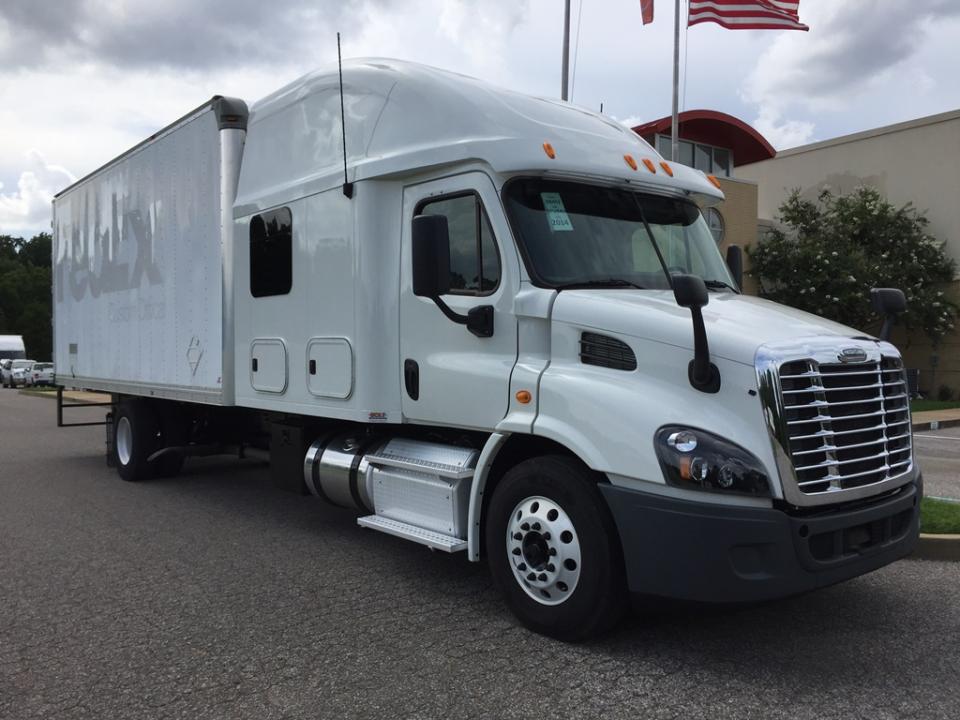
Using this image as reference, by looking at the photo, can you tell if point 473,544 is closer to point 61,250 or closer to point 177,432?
point 177,432

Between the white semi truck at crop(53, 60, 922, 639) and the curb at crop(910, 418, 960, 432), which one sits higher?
the white semi truck at crop(53, 60, 922, 639)

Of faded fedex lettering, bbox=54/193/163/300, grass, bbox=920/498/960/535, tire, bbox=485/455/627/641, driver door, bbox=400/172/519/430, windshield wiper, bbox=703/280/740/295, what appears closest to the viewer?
tire, bbox=485/455/627/641

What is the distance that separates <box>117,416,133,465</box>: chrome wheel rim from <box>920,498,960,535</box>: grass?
8.19 m

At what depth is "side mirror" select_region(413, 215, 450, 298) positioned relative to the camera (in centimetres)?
475

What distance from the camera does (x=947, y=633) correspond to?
4.71 metres

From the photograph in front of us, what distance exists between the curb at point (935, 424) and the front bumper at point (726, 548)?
15.6 m

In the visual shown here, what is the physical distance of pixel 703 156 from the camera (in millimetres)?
27094

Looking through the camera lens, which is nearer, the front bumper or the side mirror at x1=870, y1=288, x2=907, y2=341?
the front bumper

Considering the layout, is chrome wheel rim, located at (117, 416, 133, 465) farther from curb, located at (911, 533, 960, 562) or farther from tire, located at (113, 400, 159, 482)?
curb, located at (911, 533, 960, 562)

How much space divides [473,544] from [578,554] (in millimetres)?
813

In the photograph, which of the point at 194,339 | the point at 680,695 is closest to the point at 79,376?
the point at 194,339

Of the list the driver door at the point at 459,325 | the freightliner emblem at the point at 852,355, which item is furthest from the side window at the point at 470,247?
the freightliner emblem at the point at 852,355

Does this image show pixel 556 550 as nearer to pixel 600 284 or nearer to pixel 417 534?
Answer: pixel 417 534

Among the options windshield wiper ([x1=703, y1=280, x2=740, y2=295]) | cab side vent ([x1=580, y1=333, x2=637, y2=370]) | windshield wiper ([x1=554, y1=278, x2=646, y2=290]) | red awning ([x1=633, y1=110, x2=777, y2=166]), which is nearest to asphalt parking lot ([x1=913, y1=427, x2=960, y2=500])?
windshield wiper ([x1=703, y1=280, x2=740, y2=295])
